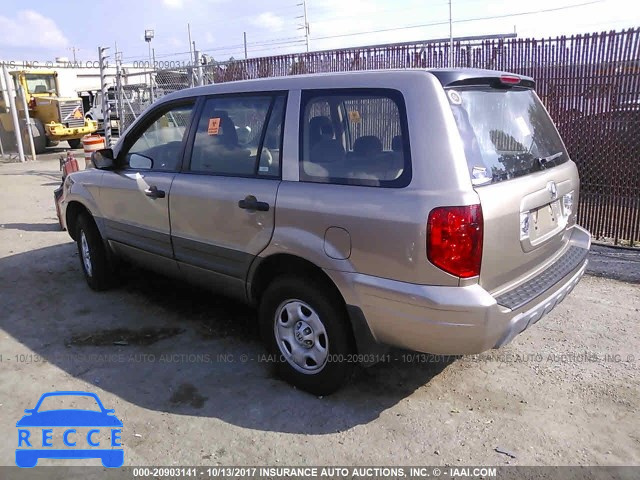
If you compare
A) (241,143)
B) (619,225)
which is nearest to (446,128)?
(241,143)

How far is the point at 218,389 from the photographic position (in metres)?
3.57

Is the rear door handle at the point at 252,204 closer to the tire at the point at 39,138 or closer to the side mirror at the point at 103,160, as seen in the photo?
the side mirror at the point at 103,160

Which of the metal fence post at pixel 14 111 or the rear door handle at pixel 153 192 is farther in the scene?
the metal fence post at pixel 14 111

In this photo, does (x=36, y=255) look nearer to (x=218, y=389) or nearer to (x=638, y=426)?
(x=218, y=389)

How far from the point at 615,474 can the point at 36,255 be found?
21.0 ft

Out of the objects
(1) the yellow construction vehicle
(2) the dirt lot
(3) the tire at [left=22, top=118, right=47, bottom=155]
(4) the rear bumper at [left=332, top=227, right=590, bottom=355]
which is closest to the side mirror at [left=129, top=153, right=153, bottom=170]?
(2) the dirt lot

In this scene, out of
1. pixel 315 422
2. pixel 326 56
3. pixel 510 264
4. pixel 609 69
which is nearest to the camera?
pixel 510 264

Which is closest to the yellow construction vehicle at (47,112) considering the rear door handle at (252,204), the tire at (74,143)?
the tire at (74,143)

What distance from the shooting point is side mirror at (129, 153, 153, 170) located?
450 cm

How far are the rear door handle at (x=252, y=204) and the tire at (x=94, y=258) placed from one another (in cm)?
231

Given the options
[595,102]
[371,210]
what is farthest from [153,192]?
[595,102]

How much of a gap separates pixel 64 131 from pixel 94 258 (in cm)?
1740

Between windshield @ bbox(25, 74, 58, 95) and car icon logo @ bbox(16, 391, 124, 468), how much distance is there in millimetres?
21546

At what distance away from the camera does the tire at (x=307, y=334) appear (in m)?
3.18
